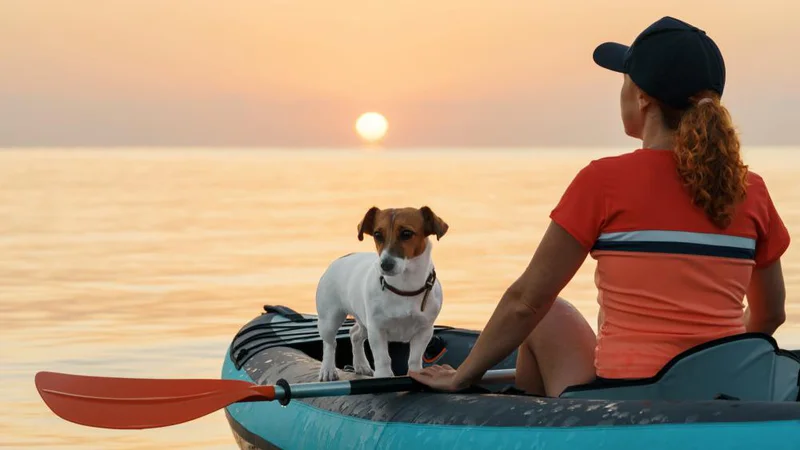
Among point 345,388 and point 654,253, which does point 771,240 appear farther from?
point 345,388

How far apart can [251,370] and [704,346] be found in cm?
293

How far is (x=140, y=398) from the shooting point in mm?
4785

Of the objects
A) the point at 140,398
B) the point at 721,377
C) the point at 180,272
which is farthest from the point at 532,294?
the point at 180,272

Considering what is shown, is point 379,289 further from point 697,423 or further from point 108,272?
point 108,272

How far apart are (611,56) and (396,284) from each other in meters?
1.40

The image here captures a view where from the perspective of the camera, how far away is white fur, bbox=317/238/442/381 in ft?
16.9

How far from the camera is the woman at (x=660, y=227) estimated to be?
370 centimetres

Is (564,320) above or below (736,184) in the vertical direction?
below

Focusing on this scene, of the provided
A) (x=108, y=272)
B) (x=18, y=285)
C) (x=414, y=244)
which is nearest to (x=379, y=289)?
(x=414, y=244)

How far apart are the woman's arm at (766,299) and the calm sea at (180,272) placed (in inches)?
131

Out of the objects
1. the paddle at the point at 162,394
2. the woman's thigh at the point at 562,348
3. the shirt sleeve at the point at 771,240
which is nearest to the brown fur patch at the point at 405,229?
the paddle at the point at 162,394

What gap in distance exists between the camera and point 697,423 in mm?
3611

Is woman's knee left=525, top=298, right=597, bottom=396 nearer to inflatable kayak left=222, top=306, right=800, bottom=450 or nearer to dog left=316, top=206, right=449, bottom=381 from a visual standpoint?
inflatable kayak left=222, top=306, right=800, bottom=450

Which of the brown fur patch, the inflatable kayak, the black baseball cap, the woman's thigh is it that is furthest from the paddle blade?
the black baseball cap
